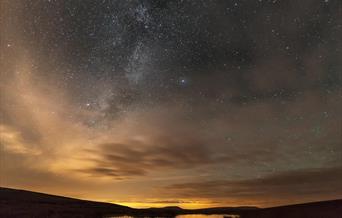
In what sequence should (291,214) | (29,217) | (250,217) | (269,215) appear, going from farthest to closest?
(250,217) → (269,215) → (291,214) → (29,217)

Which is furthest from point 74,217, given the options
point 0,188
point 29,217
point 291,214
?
point 0,188

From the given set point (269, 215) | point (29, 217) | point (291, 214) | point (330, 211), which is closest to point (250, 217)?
point (269, 215)

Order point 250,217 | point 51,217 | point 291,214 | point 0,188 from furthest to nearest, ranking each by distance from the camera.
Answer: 1. point 0,188
2. point 250,217
3. point 291,214
4. point 51,217

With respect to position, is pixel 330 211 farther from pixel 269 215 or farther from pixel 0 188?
pixel 0 188

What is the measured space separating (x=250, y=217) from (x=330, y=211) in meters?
25.0

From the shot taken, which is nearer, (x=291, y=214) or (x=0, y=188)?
(x=291, y=214)

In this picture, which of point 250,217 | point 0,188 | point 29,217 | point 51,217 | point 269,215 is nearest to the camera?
point 29,217

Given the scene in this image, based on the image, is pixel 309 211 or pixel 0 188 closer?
pixel 309 211

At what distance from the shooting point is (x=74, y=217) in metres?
54.0

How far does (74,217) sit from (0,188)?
115 metres

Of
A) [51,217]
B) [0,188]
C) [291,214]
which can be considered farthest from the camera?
[0,188]

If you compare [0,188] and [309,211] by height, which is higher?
[0,188]

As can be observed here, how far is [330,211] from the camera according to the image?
48438 millimetres

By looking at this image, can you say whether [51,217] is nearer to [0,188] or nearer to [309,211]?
[309,211]
